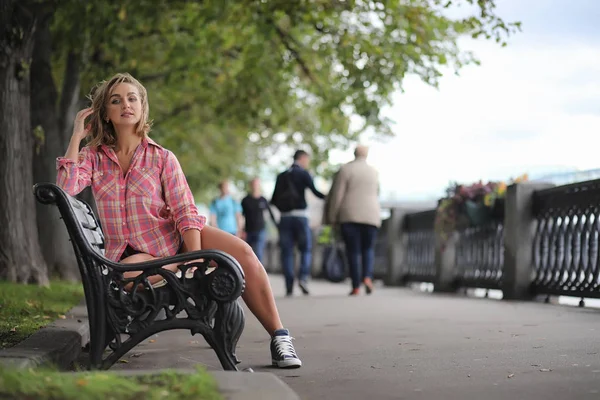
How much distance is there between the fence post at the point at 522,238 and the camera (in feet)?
45.2

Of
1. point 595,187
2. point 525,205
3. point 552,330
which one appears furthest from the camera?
point 525,205

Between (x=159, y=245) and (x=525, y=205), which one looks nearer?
(x=159, y=245)

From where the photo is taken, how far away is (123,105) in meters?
6.43

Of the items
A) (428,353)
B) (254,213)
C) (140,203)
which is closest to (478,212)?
(254,213)

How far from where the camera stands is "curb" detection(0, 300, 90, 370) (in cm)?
554

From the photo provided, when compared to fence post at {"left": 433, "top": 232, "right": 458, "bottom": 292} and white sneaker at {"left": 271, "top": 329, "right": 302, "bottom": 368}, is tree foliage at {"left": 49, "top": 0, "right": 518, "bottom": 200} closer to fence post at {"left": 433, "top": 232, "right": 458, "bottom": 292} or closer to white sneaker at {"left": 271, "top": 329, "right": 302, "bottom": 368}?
fence post at {"left": 433, "top": 232, "right": 458, "bottom": 292}

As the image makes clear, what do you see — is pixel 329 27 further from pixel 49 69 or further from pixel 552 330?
pixel 552 330

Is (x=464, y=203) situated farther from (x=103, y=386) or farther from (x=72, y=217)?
(x=103, y=386)

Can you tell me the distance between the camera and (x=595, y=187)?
38.8ft

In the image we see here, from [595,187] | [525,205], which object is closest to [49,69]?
[525,205]

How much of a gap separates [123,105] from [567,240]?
7683 mm

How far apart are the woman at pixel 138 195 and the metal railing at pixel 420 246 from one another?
41.0 ft

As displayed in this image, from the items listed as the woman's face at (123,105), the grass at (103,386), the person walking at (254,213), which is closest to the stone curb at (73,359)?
the grass at (103,386)

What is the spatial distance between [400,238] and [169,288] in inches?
620
